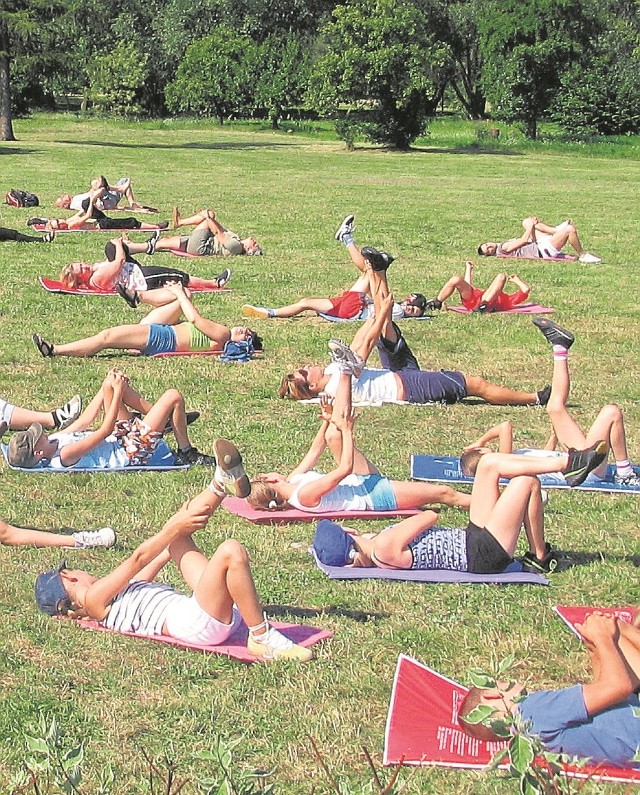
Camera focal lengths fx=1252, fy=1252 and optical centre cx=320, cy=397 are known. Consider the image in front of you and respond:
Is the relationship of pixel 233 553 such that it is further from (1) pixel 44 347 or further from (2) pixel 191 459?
(1) pixel 44 347

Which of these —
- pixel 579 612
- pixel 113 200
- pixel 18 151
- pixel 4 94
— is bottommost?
pixel 18 151

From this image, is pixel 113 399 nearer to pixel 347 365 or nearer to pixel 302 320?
pixel 347 365

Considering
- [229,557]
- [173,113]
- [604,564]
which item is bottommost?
[173,113]

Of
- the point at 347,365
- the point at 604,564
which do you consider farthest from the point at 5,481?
the point at 604,564

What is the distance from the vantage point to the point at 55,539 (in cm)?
693

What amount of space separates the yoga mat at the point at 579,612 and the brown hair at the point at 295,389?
4.34 metres

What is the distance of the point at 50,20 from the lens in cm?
4603

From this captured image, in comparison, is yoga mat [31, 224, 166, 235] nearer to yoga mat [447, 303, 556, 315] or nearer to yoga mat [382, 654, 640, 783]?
yoga mat [447, 303, 556, 315]

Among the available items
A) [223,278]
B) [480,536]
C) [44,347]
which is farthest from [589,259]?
[480,536]

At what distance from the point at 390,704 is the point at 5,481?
3942 millimetres

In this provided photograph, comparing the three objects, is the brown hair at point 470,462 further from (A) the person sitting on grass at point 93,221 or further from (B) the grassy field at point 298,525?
(A) the person sitting on grass at point 93,221

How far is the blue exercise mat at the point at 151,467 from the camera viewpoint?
8367 millimetres

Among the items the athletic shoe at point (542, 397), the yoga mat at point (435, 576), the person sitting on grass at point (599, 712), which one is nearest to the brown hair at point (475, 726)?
the person sitting on grass at point (599, 712)

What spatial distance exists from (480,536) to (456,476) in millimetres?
1875
